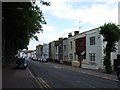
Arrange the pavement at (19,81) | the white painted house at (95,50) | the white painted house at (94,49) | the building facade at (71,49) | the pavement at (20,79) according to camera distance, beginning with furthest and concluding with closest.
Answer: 1. the building facade at (71,49)
2. the white painted house at (94,49)
3. the white painted house at (95,50)
4. the pavement at (20,79)
5. the pavement at (19,81)

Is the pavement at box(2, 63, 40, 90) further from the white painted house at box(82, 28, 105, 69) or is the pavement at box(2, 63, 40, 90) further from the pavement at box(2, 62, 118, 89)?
the white painted house at box(82, 28, 105, 69)

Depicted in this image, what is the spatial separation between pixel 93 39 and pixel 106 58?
13.3 meters

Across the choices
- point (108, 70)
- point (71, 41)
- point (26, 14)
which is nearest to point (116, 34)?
point (108, 70)

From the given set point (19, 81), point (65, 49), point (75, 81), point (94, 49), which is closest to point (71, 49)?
point (65, 49)

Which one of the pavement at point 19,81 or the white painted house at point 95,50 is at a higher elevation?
the white painted house at point 95,50

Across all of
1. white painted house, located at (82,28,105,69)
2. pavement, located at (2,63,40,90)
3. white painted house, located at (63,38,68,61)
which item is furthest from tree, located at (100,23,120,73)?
white painted house, located at (63,38,68,61)

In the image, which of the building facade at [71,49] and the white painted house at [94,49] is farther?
the building facade at [71,49]

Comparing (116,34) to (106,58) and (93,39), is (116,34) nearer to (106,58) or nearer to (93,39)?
(106,58)

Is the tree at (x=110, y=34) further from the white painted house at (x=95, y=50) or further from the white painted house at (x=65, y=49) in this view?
the white painted house at (x=65, y=49)

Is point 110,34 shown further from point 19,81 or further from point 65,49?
point 65,49

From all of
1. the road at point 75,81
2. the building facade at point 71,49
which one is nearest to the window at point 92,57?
the building facade at point 71,49

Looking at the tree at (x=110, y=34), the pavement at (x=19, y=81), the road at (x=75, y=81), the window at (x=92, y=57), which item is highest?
the tree at (x=110, y=34)

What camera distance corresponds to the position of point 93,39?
143 ft

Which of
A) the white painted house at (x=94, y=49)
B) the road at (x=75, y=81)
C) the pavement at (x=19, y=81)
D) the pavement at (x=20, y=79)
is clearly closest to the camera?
the pavement at (x=19, y=81)
